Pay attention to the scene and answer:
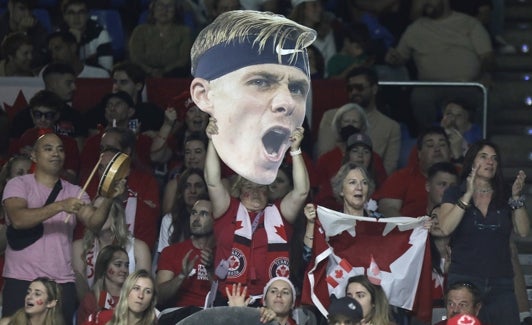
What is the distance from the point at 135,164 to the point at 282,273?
2.08 m

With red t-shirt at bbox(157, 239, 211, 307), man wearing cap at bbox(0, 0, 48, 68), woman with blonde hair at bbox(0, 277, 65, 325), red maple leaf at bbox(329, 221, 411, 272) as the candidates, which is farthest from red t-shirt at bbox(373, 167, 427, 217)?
man wearing cap at bbox(0, 0, 48, 68)

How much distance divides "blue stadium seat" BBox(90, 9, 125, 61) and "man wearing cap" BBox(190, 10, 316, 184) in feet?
12.4

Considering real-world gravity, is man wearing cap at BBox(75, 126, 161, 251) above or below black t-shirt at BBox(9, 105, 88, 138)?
below

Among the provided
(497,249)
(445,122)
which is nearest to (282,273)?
(497,249)

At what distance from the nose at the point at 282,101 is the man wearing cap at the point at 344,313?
1399 millimetres

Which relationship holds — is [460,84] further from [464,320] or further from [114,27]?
[464,320]

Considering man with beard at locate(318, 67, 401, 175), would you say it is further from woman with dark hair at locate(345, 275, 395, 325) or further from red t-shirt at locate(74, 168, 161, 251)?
woman with dark hair at locate(345, 275, 395, 325)

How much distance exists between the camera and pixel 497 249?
12164 millimetres

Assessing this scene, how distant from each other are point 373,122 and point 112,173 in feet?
9.86

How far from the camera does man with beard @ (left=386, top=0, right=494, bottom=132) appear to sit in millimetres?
15602

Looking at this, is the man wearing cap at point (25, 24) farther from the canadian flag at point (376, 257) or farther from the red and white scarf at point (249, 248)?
the canadian flag at point (376, 257)

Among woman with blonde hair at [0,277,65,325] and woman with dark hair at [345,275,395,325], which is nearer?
woman with dark hair at [345,275,395,325]

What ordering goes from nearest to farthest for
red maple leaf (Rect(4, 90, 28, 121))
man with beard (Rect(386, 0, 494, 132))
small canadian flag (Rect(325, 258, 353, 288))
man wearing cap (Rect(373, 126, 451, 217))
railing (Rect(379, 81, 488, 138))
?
1. small canadian flag (Rect(325, 258, 353, 288))
2. man wearing cap (Rect(373, 126, 451, 217))
3. red maple leaf (Rect(4, 90, 28, 121))
4. railing (Rect(379, 81, 488, 138))
5. man with beard (Rect(386, 0, 494, 132))

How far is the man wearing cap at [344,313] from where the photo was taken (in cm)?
1137
